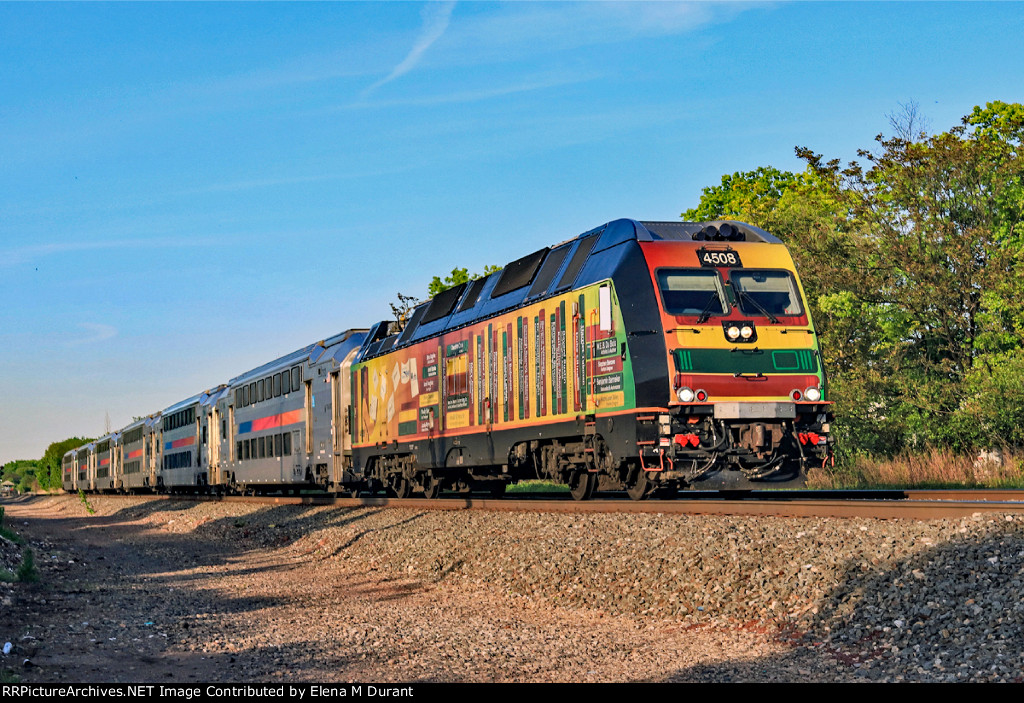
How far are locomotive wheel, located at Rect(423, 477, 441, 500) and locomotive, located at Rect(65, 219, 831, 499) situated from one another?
0.11ft

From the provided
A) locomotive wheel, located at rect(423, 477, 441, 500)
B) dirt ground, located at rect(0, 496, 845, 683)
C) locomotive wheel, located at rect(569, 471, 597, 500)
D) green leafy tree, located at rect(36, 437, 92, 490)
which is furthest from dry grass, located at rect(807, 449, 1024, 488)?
green leafy tree, located at rect(36, 437, 92, 490)

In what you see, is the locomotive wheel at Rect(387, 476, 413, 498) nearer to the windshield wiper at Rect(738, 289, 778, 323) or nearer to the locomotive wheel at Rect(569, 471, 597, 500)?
the locomotive wheel at Rect(569, 471, 597, 500)

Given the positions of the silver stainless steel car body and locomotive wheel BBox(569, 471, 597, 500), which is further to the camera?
the silver stainless steel car body

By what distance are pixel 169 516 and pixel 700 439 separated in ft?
74.8

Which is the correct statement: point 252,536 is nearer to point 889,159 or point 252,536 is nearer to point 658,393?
point 658,393

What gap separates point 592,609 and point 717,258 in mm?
6215

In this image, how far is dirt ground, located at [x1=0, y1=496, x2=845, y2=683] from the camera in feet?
26.8

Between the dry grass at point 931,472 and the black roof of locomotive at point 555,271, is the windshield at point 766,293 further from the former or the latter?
the dry grass at point 931,472

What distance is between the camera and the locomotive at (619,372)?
13898 mm

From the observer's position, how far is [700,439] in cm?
1380

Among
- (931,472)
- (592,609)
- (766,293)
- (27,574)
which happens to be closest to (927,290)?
(931,472)

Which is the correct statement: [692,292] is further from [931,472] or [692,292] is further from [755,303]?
[931,472]

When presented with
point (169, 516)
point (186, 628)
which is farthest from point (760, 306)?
point (169, 516)

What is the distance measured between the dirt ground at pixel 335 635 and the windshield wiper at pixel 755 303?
5.65 meters
